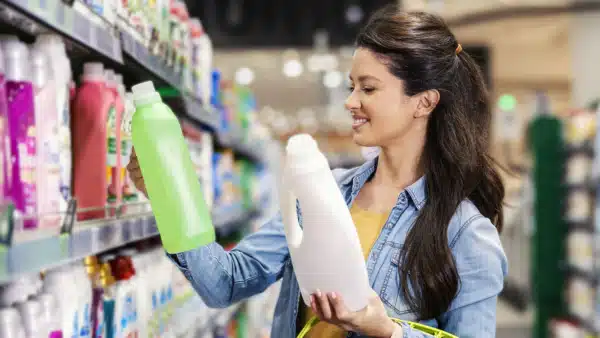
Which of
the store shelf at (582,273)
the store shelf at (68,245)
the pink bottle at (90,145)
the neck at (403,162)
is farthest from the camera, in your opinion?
the store shelf at (582,273)

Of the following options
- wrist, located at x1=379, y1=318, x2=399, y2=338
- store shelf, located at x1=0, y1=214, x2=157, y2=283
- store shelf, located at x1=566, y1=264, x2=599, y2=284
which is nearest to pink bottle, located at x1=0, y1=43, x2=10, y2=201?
store shelf, located at x1=0, y1=214, x2=157, y2=283

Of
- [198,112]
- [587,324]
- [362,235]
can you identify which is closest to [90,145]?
[362,235]

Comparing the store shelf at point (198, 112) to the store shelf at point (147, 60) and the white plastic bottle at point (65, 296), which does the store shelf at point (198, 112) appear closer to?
the store shelf at point (147, 60)

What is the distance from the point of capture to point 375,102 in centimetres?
165

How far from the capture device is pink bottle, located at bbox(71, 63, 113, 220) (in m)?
1.55

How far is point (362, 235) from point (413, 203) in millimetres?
138

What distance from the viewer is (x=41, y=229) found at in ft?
3.84

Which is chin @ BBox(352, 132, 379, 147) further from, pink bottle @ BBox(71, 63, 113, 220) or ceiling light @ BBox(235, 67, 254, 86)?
ceiling light @ BBox(235, 67, 254, 86)

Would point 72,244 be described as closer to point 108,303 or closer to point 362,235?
point 108,303

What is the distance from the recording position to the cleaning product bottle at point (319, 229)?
Result: 4.22 feet

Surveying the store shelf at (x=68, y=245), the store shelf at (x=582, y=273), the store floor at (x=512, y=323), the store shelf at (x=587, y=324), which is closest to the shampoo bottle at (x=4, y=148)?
the store shelf at (x=68, y=245)

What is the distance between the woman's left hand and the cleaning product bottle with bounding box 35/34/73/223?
0.50m

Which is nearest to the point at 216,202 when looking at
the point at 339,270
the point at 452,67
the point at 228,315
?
the point at 228,315

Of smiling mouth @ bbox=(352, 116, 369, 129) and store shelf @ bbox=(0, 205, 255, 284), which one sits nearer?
store shelf @ bbox=(0, 205, 255, 284)
